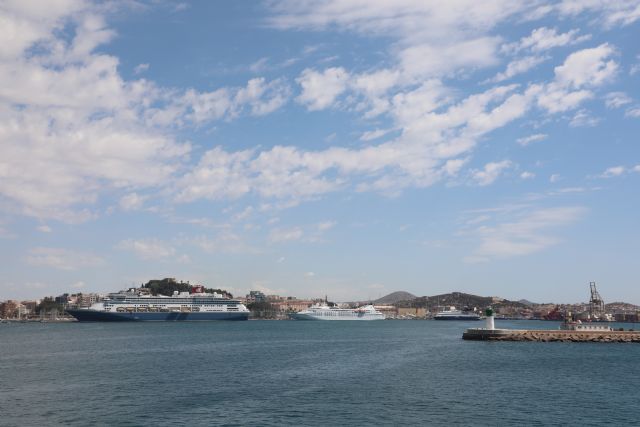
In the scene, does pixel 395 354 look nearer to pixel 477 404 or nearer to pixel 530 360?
pixel 530 360

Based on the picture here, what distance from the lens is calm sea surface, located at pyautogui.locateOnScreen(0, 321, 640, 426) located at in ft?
103

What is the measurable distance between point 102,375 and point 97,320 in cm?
13371

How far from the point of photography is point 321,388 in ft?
133

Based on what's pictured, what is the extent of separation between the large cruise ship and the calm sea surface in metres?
105

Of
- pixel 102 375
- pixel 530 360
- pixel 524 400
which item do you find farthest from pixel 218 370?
pixel 530 360

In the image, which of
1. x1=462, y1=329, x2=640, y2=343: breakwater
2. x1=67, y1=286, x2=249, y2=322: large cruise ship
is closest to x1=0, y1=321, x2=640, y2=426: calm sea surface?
x1=462, y1=329, x2=640, y2=343: breakwater

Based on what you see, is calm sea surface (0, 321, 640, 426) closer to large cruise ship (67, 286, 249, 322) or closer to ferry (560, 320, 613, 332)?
ferry (560, 320, 613, 332)

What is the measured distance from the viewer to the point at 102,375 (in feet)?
155

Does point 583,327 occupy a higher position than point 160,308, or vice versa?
point 160,308

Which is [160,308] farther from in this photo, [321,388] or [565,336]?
[321,388]

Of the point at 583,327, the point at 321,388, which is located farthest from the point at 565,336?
the point at 321,388

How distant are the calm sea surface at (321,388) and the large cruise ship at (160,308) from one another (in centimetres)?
10455

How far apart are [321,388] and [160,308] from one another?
14850cm

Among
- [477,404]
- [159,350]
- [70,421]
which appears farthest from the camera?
[159,350]
